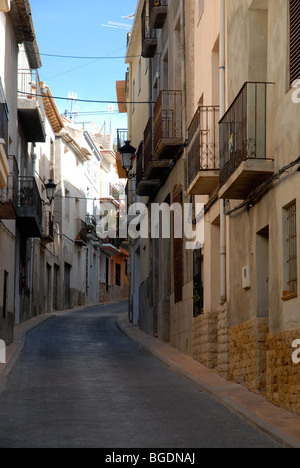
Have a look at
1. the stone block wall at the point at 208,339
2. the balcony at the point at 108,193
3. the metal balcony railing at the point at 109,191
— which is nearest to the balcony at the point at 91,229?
the balcony at the point at 108,193

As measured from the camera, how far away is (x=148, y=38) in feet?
90.3

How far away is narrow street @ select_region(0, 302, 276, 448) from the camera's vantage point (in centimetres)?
1018

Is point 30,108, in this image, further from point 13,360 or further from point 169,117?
point 13,360

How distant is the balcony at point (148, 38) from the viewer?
27453mm

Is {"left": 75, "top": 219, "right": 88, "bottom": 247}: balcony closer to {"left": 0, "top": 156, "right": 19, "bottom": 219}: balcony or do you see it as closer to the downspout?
{"left": 0, "top": 156, "right": 19, "bottom": 219}: balcony

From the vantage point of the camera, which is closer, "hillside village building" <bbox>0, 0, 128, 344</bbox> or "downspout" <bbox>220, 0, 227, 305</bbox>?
"downspout" <bbox>220, 0, 227, 305</bbox>

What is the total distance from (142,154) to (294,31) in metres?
14.7

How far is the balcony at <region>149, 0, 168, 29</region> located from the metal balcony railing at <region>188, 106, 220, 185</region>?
7.34 m

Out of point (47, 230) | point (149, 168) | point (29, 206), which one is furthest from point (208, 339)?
point (47, 230)

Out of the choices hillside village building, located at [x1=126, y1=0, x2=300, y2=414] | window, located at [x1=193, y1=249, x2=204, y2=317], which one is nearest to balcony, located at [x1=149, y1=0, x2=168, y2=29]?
hillside village building, located at [x1=126, y1=0, x2=300, y2=414]

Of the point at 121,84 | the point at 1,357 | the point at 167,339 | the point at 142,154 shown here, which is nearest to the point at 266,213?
the point at 1,357

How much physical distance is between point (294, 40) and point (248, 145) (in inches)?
→ 76.2

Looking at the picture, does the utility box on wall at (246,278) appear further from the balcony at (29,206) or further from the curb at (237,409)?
the balcony at (29,206)

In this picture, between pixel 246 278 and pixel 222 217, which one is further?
pixel 222 217
